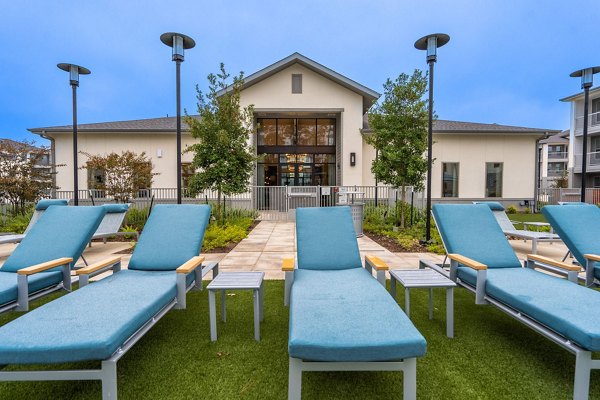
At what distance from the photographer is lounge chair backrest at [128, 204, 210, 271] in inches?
147

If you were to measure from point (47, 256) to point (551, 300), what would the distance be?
5430 millimetres

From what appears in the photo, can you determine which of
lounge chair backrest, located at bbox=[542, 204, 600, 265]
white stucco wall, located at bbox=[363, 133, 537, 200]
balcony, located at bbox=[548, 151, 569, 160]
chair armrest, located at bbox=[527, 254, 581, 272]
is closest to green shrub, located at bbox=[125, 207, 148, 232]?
chair armrest, located at bbox=[527, 254, 581, 272]

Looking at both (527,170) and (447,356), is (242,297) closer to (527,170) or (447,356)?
(447,356)

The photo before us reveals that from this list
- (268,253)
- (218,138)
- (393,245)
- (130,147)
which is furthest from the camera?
(130,147)

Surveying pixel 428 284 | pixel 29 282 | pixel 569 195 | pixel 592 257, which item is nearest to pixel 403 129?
pixel 592 257

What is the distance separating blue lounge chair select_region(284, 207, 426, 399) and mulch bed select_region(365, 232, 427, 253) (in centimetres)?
386

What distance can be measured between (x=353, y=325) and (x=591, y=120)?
31497 mm

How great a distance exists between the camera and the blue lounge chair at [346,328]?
188 cm

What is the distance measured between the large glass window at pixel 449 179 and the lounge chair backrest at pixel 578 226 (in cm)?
1287

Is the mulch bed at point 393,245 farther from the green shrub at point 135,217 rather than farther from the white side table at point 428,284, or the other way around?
the green shrub at point 135,217

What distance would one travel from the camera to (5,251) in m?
7.13

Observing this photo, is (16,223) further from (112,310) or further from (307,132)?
(307,132)

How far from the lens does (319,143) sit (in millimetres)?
17422

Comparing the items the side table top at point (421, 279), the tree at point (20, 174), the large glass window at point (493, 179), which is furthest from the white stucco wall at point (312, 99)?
the side table top at point (421, 279)
